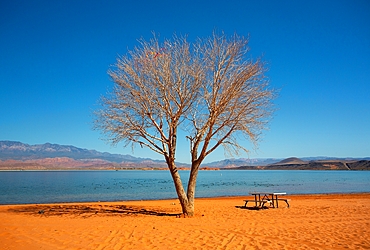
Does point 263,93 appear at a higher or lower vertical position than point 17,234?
higher

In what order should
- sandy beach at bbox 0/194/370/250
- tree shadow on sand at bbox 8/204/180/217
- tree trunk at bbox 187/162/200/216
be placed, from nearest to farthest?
sandy beach at bbox 0/194/370/250 → tree trunk at bbox 187/162/200/216 → tree shadow on sand at bbox 8/204/180/217

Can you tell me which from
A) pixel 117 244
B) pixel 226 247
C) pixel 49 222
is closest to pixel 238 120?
pixel 226 247

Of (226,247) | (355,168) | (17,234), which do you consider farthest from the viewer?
(355,168)

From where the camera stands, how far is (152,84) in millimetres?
13711

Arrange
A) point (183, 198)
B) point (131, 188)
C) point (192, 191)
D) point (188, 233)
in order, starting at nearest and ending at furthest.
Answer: point (188, 233), point (183, 198), point (192, 191), point (131, 188)

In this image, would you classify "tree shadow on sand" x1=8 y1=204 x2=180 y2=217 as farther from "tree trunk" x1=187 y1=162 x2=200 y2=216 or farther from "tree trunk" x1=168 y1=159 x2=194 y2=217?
"tree trunk" x1=187 y1=162 x2=200 y2=216

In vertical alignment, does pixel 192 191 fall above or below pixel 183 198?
above

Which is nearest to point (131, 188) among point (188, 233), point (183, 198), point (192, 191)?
point (192, 191)

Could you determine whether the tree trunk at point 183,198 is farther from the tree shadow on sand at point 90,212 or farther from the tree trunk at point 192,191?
the tree shadow on sand at point 90,212

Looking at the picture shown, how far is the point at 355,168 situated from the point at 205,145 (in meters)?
201

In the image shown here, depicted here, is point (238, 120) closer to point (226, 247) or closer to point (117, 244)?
point (226, 247)

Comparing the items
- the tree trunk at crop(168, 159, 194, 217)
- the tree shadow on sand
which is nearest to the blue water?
the tree shadow on sand

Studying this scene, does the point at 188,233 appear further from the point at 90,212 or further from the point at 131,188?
the point at 131,188

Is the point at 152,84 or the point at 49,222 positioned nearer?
the point at 49,222
